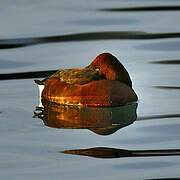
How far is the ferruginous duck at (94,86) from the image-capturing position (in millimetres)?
13742

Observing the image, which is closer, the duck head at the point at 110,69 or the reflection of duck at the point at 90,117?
the reflection of duck at the point at 90,117

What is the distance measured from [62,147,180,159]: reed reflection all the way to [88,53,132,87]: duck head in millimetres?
2705

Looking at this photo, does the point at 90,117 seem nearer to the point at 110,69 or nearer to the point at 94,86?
the point at 94,86

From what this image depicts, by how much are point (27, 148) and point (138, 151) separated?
1.21 metres

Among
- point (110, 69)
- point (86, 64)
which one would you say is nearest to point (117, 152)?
point (110, 69)

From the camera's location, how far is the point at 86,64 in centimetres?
1577

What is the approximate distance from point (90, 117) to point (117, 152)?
1.96 m

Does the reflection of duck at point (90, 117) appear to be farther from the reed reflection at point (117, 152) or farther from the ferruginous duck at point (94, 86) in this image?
the reed reflection at point (117, 152)

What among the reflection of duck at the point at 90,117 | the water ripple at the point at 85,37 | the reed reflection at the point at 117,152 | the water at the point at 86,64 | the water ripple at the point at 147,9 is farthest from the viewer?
the water ripple at the point at 147,9

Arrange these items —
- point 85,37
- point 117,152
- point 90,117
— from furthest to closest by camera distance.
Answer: point 85,37 < point 90,117 < point 117,152

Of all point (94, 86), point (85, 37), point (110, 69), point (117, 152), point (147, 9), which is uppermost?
point (147, 9)

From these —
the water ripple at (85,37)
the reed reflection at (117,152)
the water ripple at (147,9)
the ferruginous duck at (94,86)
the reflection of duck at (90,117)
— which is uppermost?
the water ripple at (147,9)

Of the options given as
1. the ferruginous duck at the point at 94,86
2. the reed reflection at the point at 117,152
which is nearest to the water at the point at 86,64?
the reed reflection at the point at 117,152

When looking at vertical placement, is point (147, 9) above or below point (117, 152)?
above
